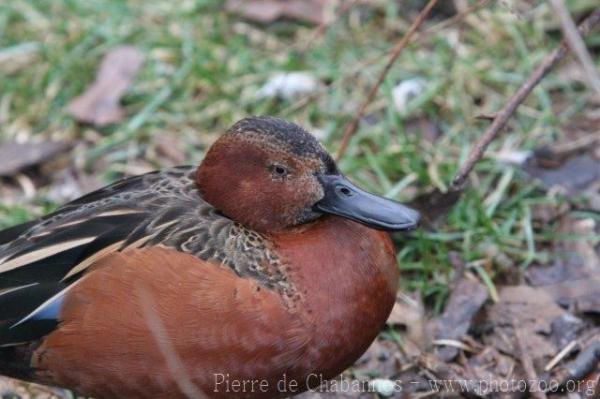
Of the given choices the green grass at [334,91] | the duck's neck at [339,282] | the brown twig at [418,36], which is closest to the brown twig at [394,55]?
the brown twig at [418,36]

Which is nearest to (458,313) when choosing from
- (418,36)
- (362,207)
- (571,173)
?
(362,207)

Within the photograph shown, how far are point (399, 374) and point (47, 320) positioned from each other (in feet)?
4.39

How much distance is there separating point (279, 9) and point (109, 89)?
42.9 inches

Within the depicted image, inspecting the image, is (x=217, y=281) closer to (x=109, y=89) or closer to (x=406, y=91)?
(x=406, y=91)

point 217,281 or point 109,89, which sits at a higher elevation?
point 217,281

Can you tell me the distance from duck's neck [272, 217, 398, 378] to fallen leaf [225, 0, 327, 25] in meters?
2.60

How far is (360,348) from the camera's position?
3.19 meters

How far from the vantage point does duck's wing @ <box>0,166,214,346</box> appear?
3164 mm

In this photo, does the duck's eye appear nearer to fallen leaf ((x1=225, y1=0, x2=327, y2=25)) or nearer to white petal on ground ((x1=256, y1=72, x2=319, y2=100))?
white petal on ground ((x1=256, y1=72, x2=319, y2=100))

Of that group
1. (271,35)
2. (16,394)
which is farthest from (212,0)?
(16,394)

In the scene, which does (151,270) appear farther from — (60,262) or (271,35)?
(271,35)

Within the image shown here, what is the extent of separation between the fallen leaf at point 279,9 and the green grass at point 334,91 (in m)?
0.05

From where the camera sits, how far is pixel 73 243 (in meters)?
3.22

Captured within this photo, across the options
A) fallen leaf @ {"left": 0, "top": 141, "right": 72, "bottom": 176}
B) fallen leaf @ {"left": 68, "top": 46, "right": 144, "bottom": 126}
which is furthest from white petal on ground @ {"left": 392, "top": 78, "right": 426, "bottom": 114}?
fallen leaf @ {"left": 0, "top": 141, "right": 72, "bottom": 176}
